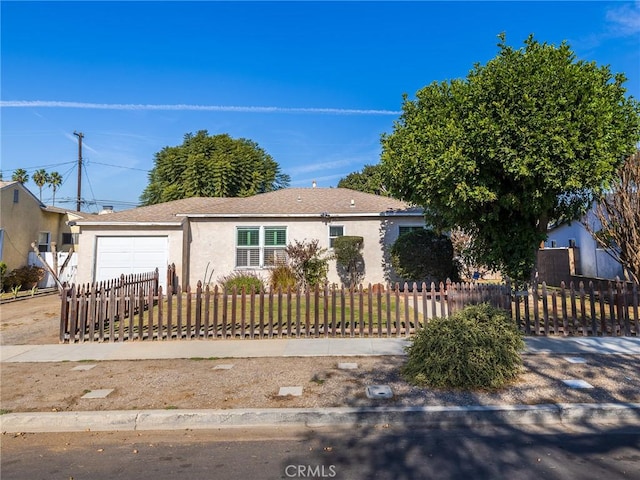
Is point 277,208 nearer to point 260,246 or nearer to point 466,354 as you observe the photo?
point 260,246

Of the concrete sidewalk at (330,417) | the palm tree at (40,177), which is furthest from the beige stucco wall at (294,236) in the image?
the palm tree at (40,177)

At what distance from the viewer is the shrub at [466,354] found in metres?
5.14

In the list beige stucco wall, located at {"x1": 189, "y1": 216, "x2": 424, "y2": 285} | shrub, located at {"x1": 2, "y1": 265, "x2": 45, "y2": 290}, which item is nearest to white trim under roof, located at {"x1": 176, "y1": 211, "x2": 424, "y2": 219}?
beige stucco wall, located at {"x1": 189, "y1": 216, "x2": 424, "y2": 285}

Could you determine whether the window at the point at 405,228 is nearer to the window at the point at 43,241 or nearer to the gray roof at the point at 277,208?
the gray roof at the point at 277,208

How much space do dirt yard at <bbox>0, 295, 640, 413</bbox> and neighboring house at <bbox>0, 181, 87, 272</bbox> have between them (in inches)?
552

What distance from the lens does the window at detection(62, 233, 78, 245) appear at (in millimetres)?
24903

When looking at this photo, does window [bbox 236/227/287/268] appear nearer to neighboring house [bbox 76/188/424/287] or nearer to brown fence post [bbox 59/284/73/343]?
neighboring house [bbox 76/188/424/287]

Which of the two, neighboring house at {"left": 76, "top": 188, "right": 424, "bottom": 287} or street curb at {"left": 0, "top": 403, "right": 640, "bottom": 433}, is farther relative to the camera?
neighboring house at {"left": 76, "top": 188, "right": 424, "bottom": 287}

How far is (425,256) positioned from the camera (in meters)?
13.4

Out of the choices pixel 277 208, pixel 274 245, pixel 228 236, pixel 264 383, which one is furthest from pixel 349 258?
pixel 264 383

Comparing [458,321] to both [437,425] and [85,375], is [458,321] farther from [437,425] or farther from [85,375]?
[85,375]

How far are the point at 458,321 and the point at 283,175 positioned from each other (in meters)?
31.4

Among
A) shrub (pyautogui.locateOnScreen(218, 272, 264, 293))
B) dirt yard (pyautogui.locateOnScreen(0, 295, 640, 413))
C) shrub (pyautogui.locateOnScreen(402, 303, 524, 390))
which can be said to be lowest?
dirt yard (pyautogui.locateOnScreen(0, 295, 640, 413))

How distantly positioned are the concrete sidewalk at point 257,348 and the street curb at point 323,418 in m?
2.41
